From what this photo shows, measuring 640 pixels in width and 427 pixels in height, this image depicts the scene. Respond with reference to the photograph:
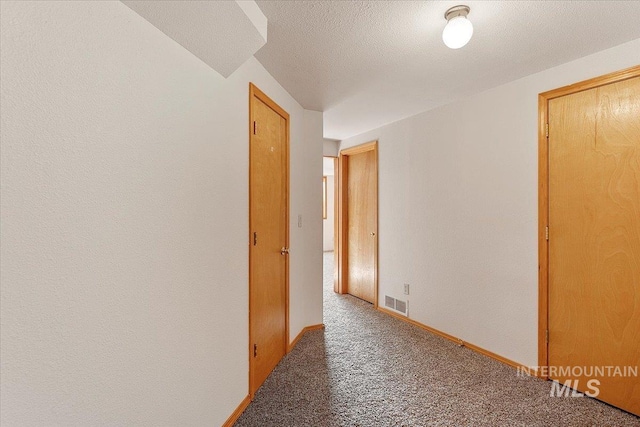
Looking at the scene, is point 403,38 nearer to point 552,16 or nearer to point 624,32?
point 552,16

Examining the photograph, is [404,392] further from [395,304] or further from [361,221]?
[361,221]

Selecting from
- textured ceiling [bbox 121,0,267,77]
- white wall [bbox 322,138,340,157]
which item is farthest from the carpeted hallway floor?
white wall [bbox 322,138,340,157]

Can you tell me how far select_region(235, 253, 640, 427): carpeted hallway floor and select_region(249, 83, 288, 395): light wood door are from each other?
220mm

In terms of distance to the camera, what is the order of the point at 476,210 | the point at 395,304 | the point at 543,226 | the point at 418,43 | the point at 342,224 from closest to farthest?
1. the point at 418,43
2. the point at 543,226
3. the point at 476,210
4. the point at 395,304
5. the point at 342,224

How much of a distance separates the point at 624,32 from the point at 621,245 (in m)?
1.24

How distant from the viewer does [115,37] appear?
44.5 inches

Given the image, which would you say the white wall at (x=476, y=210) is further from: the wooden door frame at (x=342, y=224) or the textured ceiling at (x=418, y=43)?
the wooden door frame at (x=342, y=224)

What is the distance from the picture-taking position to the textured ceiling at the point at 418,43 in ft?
5.28

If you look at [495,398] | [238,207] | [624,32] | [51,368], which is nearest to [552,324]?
[495,398]

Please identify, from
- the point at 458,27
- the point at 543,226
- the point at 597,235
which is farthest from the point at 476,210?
the point at 458,27

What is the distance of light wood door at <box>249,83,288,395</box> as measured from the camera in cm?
217

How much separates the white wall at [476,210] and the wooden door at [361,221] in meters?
0.38

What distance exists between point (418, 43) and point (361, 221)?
279 cm

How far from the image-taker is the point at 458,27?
1571mm
